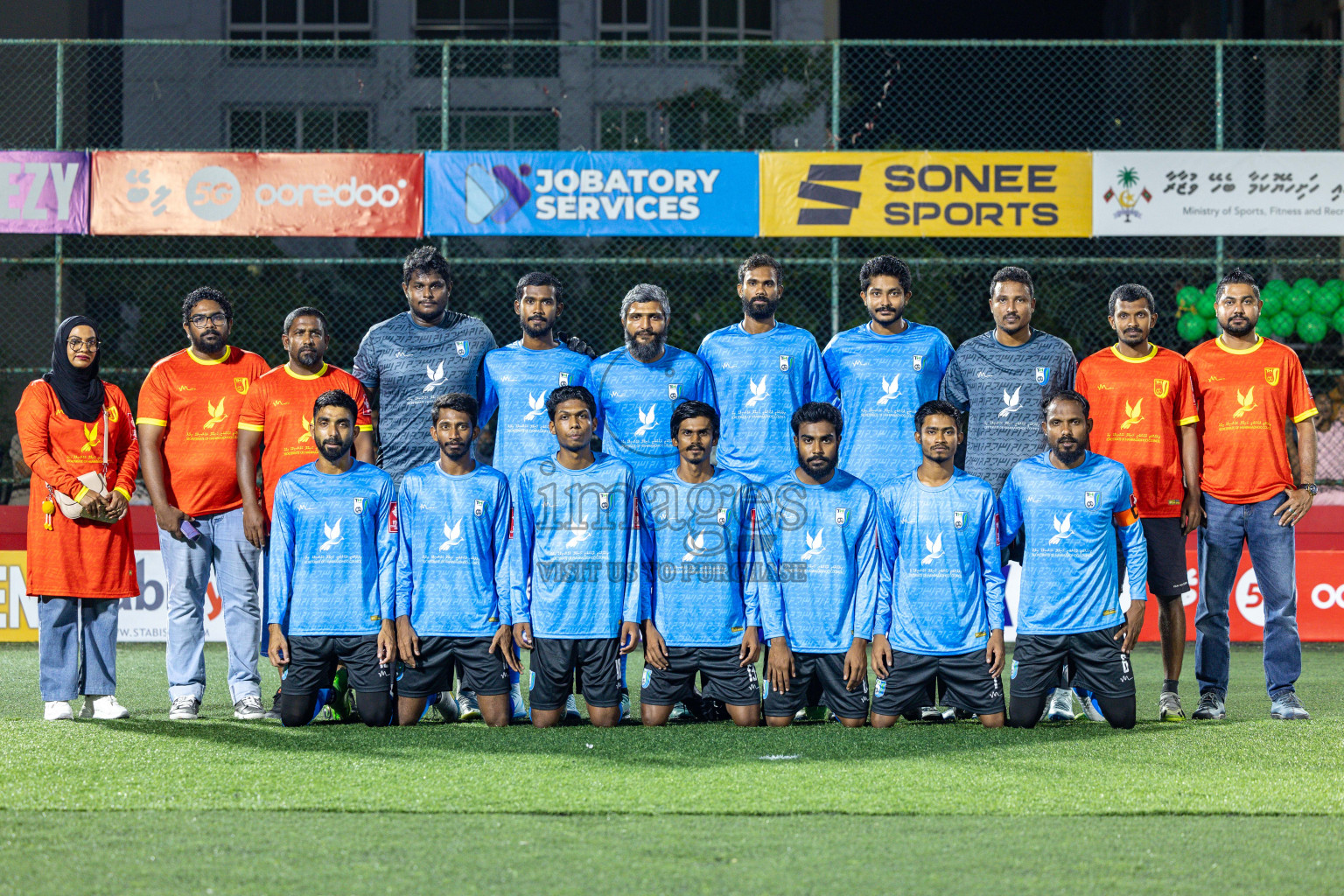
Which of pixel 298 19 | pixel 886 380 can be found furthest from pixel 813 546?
pixel 298 19

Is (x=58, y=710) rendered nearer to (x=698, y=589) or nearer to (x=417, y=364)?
(x=417, y=364)

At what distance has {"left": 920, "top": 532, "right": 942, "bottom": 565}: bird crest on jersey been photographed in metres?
6.05

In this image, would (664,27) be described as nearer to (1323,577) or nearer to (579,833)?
(1323,577)

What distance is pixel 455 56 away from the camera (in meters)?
22.1

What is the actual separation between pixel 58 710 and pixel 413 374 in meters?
2.23

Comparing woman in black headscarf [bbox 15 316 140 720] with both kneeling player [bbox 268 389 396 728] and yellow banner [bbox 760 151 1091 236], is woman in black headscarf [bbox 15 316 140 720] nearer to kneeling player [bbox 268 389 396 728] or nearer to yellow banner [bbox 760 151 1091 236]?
kneeling player [bbox 268 389 396 728]

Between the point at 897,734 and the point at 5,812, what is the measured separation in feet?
11.2

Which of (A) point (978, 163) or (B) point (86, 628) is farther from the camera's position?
(A) point (978, 163)

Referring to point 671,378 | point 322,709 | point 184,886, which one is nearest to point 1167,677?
point 671,378

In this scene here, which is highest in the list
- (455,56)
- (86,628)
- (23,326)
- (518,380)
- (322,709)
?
(455,56)

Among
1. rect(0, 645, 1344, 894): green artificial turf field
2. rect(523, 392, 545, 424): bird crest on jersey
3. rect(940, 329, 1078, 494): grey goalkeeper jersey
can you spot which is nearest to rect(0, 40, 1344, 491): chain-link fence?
rect(523, 392, 545, 424): bird crest on jersey

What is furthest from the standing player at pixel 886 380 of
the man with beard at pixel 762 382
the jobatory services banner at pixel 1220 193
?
the jobatory services banner at pixel 1220 193

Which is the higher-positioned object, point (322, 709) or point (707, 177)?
point (707, 177)

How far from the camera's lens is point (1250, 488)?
21.2ft
